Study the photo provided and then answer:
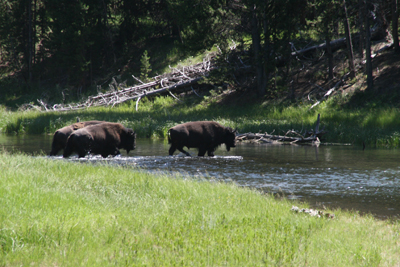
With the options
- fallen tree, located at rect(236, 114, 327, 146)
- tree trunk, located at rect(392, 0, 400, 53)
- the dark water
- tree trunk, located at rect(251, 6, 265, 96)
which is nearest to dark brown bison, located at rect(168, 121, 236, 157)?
the dark water

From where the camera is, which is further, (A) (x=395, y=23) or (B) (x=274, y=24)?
(B) (x=274, y=24)

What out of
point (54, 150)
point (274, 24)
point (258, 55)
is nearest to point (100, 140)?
point (54, 150)

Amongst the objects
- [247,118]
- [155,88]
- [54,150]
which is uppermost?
[155,88]

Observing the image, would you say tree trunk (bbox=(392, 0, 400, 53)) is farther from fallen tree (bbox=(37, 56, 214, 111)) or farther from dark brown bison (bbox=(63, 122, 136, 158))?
dark brown bison (bbox=(63, 122, 136, 158))

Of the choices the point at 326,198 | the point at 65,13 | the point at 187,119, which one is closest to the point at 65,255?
the point at 326,198

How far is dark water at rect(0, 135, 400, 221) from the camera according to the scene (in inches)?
362

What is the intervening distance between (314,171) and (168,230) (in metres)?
8.06

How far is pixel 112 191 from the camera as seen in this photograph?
8008mm

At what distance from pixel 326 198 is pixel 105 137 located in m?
9.16

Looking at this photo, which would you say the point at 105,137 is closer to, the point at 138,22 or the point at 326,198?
the point at 326,198

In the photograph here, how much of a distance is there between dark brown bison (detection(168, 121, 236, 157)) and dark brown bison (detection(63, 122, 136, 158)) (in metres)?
1.79

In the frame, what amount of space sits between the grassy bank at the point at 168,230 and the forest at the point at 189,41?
21.6 metres

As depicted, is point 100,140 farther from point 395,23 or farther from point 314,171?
point 395,23

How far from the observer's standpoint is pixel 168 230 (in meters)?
5.79
